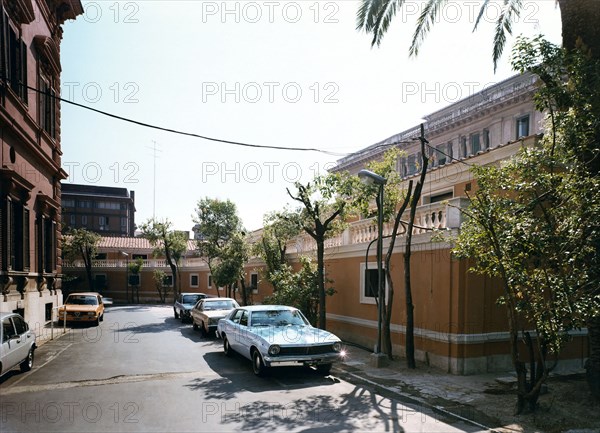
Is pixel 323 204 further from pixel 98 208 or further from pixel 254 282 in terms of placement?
pixel 98 208

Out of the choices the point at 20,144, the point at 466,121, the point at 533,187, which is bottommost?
the point at 533,187

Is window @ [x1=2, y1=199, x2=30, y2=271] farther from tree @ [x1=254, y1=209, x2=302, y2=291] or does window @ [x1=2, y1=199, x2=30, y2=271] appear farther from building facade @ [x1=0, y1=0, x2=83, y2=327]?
tree @ [x1=254, y1=209, x2=302, y2=291]

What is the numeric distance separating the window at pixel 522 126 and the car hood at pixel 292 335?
2668 cm

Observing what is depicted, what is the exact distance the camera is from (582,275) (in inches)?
280

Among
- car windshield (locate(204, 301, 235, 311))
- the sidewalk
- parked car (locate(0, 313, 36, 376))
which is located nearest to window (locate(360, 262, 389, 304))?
the sidewalk

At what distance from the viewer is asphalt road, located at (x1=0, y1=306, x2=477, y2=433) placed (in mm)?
7043

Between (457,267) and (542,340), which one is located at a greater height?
(457,267)

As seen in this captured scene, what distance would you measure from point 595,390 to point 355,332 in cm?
784

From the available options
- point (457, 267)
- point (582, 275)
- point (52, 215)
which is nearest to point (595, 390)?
point (582, 275)

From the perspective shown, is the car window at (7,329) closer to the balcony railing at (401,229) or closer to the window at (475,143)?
the balcony railing at (401,229)

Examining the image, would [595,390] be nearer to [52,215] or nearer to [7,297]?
[7,297]

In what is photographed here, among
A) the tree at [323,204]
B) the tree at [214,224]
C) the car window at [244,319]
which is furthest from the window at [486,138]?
the car window at [244,319]

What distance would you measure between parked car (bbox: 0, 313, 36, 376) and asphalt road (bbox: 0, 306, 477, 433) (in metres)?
0.37

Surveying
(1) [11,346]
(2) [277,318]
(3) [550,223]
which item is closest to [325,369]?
(2) [277,318]
